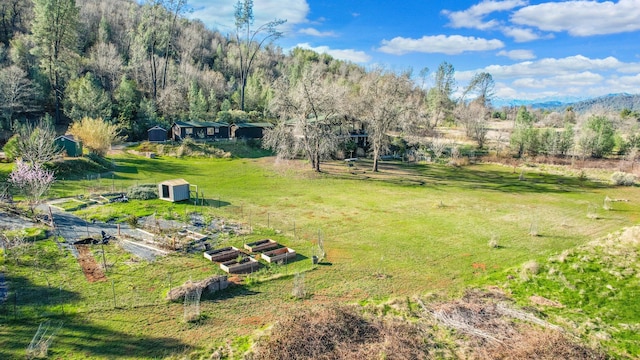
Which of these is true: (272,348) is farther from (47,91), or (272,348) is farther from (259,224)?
(47,91)

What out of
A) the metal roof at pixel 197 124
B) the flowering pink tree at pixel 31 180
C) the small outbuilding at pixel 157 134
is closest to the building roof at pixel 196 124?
the metal roof at pixel 197 124

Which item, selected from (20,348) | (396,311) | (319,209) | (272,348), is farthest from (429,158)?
(20,348)

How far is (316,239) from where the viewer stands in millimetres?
19797

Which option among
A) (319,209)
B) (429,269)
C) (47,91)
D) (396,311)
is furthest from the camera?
(47,91)

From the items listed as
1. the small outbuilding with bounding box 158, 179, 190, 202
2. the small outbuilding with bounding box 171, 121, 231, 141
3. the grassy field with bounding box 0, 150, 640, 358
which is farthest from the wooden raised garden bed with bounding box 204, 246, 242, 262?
the small outbuilding with bounding box 171, 121, 231, 141

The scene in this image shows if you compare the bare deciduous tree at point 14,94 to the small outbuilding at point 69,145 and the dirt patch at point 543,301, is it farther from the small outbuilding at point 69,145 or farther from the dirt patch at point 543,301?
the dirt patch at point 543,301

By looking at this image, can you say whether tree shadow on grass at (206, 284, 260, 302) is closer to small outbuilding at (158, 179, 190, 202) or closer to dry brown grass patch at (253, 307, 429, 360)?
dry brown grass patch at (253, 307, 429, 360)

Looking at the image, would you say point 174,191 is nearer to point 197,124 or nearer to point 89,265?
point 89,265

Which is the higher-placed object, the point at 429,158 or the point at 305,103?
the point at 305,103

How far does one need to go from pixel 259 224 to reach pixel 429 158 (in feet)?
110

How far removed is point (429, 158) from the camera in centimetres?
4966

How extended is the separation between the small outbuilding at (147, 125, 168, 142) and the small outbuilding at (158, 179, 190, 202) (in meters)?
22.8

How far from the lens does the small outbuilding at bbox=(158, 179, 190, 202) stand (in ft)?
81.2

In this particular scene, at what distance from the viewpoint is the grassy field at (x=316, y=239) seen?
11742 millimetres
